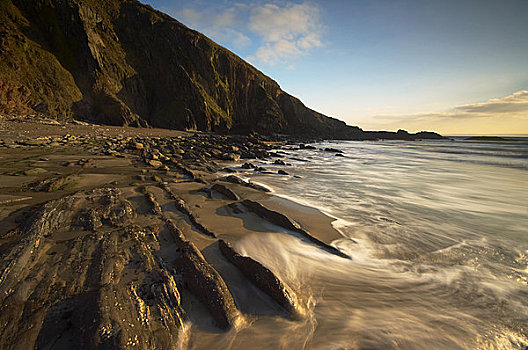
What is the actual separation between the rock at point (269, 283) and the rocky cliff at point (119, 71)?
75.8 feet

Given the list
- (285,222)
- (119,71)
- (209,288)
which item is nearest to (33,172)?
(209,288)

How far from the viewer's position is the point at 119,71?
23.6 meters

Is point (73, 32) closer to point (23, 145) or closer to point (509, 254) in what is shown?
point (23, 145)

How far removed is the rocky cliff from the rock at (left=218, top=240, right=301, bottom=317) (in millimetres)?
23112

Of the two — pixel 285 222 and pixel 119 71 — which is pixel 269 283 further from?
pixel 119 71

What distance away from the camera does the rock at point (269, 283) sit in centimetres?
183

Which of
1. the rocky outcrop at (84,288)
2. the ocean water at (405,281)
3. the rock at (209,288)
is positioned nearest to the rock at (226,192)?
the ocean water at (405,281)

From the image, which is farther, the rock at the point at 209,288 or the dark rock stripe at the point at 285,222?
the dark rock stripe at the point at 285,222

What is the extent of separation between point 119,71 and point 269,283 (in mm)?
31137

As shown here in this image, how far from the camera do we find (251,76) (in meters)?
43.5

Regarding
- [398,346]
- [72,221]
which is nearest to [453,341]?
[398,346]

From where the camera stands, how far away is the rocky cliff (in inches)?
662

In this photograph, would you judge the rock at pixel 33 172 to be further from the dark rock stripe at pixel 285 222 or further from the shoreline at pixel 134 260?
the dark rock stripe at pixel 285 222

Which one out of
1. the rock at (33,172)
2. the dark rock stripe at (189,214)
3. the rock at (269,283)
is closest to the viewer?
the rock at (269,283)
